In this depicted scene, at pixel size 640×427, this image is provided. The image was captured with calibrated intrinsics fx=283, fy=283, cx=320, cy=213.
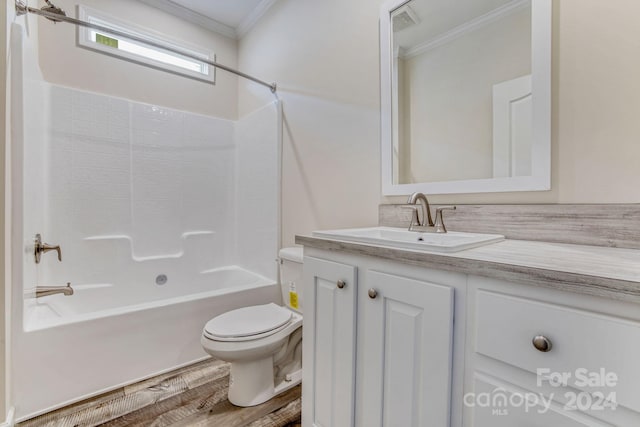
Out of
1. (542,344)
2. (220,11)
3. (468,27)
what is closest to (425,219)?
(542,344)

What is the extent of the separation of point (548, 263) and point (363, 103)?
1.24m

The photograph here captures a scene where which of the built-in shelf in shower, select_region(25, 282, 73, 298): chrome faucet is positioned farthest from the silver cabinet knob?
the built-in shelf in shower

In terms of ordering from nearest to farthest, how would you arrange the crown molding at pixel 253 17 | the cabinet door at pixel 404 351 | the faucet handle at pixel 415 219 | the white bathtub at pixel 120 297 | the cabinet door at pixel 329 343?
1. the cabinet door at pixel 404 351
2. the cabinet door at pixel 329 343
3. the faucet handle at pixel 415 219
4. the white bathtub at pixel 120 297
5. the crown molding at pixel 253 17

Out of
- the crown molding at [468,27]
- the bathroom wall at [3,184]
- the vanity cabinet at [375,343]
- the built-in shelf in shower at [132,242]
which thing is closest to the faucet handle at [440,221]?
the vanity cabinet at [375,343]

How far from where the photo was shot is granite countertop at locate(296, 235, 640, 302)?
1.68ft

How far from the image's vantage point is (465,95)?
1.25m

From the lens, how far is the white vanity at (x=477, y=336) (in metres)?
0.52

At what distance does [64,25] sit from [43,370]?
2.33 meters

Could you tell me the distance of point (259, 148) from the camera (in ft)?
8.14

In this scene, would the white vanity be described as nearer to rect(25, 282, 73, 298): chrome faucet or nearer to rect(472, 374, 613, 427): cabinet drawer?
rect(472, 374, 613, 427): cabinet drawer

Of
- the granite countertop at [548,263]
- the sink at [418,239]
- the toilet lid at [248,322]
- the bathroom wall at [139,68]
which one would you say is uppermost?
the bathroom wall at [139,68]

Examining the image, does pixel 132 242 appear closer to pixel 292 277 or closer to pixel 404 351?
pixel 292 277

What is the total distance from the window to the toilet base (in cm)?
225

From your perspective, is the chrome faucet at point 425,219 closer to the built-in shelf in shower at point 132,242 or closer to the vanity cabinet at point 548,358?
the vanity cabinet at point 548,358
